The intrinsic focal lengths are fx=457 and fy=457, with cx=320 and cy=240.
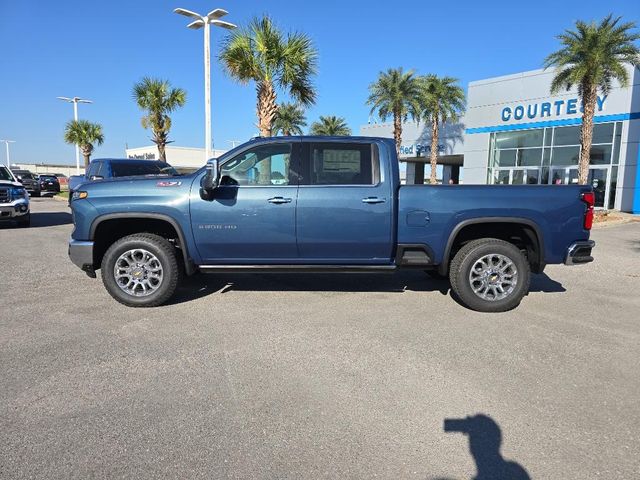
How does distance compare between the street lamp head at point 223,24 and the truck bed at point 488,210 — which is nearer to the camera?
the truck bed at point 488,210

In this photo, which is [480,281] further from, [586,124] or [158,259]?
[586,124]

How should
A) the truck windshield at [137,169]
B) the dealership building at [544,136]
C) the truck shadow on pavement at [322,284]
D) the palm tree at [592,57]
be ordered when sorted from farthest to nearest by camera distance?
the dealership building at [544,136]
the palm tree at [592,57]
the truck windshield at [137,169]
the truck shadow on pavement at [322,284]

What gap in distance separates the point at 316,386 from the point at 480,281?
2792mm

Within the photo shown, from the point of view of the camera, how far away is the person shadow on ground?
2.51 metres

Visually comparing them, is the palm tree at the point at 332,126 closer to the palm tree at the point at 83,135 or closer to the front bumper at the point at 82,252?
the palm tree at the point at 83,135

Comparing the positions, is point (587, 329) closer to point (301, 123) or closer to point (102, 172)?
point (102, 172)

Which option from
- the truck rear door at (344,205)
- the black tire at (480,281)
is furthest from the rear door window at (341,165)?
the black tire at (480,281)

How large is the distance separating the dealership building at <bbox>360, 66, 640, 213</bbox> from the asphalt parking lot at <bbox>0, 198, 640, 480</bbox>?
20.9 m

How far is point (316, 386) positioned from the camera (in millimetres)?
3502

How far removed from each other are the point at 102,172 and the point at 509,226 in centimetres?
1066

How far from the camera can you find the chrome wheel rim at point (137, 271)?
212 inches

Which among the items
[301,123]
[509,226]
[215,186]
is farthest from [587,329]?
[301,123]

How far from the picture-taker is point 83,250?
5.28 meters

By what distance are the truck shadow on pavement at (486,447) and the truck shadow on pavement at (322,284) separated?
9.83ft
